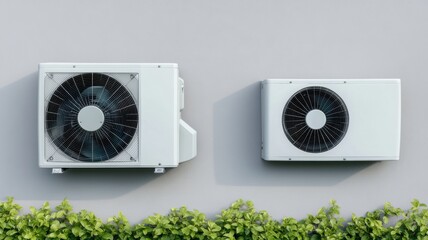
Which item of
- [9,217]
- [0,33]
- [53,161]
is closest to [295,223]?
[53,161]

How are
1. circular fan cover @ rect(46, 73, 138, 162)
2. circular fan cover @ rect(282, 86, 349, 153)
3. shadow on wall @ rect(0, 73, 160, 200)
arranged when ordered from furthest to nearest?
shadow on wall @ rect(0, 73, 160, 200) → circular fan cover @ rect(282, 86, 349, 153) → circular fan cover @ rect(46, 73, 138, 162)

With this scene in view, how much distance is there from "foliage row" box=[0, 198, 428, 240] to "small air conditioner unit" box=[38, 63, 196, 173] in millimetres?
386

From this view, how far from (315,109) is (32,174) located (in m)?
1.64

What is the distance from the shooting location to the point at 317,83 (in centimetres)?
276

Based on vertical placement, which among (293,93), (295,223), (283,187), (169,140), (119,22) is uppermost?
(119,22)

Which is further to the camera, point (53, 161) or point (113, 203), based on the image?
point (113, 203)

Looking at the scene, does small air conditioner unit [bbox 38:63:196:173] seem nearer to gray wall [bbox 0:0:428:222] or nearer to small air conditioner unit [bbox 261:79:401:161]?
gray wall [bbox 0:0:428:222]

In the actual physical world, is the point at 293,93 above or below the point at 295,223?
above

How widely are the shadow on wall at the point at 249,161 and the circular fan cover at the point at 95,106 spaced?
0.53 metres

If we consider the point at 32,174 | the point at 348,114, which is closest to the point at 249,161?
the point at 348,114

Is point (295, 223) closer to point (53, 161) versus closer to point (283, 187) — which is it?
point (283, 187)

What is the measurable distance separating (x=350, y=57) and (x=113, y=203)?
5.21ft

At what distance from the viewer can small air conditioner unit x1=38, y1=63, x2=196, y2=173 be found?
264cm

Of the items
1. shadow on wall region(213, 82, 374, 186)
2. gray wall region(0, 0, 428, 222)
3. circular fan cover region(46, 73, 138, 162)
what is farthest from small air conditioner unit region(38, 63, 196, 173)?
shadow on wall region(213, 82, 374, 186)
